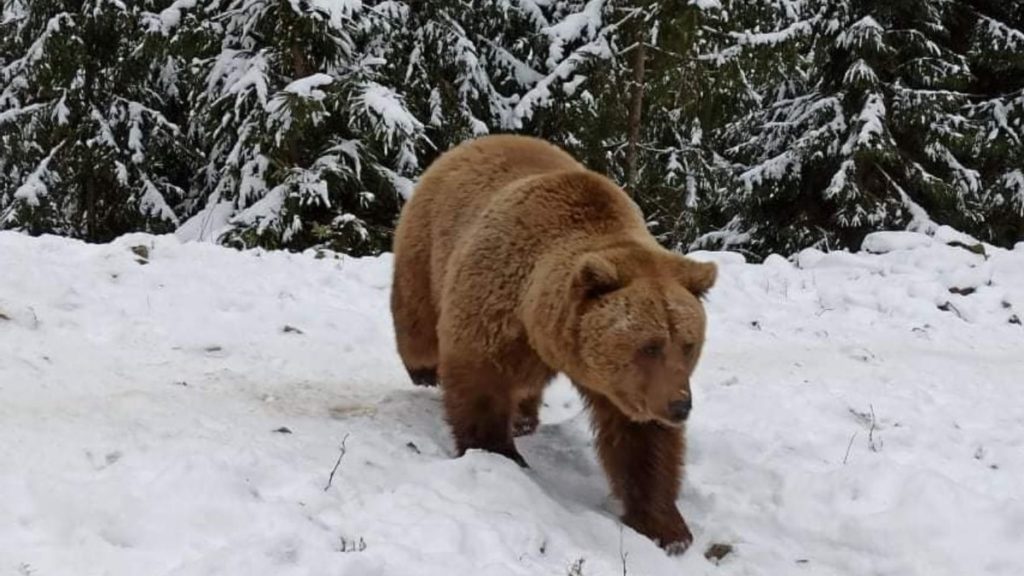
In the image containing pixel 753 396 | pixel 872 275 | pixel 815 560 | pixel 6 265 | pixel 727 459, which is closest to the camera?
pixel 815 560

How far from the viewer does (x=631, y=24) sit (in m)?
17.2

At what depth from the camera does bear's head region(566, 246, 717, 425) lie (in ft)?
13.4

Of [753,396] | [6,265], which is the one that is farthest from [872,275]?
[6,265]

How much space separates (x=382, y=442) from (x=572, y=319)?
1246mm

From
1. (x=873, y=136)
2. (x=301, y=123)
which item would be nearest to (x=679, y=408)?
(x=301, y=123)

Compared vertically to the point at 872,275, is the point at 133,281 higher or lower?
higher

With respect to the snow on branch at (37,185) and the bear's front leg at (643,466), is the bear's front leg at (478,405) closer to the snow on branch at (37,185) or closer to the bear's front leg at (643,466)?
the bear's front leg at (643,466)

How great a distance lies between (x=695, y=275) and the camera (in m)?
4.41

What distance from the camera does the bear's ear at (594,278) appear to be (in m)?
4.19

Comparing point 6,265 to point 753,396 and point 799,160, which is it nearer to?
point 753,396

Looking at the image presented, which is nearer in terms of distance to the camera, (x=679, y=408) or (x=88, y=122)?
(x=679, y=408)

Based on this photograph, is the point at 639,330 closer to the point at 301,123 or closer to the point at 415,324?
the point at 415,324

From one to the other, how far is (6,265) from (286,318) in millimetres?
2011

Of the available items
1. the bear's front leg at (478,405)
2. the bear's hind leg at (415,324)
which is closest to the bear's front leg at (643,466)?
the bear's front leg at (478,405)
